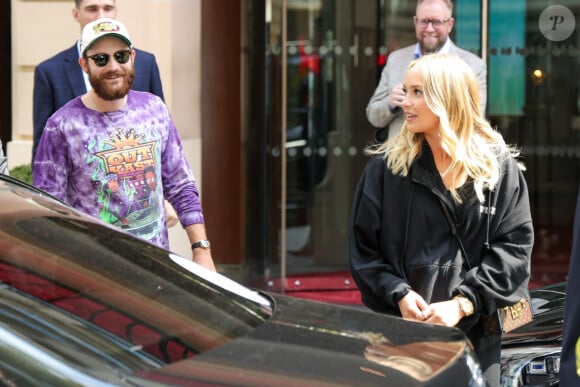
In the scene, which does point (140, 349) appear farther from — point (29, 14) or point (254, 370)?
point (29, 14)

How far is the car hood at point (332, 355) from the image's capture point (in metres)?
3.01

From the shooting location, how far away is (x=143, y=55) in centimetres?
654

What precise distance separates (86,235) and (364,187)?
1.19m

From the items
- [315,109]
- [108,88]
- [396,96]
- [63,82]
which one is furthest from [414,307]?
[315,109]

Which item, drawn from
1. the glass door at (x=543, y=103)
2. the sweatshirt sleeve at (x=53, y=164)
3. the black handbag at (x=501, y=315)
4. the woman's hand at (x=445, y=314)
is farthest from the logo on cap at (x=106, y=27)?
the glass door at (x=543, y=103)

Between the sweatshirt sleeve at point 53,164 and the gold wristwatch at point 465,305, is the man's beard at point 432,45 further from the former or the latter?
the gold wristwatch at point 465,305

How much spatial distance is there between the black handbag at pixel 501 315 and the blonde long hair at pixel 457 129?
10 cm

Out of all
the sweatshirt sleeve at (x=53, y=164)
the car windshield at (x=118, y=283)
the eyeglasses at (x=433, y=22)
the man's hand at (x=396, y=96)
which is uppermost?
the eyeglasses at (x=433, y=22)

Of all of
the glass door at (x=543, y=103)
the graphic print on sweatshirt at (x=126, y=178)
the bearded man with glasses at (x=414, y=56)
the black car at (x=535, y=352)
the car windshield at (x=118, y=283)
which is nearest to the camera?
Answer: the car windshield at (x=118, y=283)

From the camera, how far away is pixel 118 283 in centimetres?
352

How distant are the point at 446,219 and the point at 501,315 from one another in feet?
1.35

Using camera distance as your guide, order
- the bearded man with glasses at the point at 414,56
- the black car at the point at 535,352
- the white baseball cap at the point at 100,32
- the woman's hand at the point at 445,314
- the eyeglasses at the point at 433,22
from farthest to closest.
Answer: the eyeglasses at the point at 433,22 → the bearded man with glasses at the point at 414,56 → the white baseball cap at the point at 100,32 → the black car at the point at 535,352 → the woman's hand at the point at 445,314

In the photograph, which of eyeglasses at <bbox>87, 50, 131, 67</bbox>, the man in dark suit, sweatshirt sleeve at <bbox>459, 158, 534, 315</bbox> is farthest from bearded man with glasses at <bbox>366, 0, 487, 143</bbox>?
sweatshirt sleeve at <bbox>459, 158, 534, 315</bbox>

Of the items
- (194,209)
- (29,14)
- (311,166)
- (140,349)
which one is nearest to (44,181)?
(194,209)
